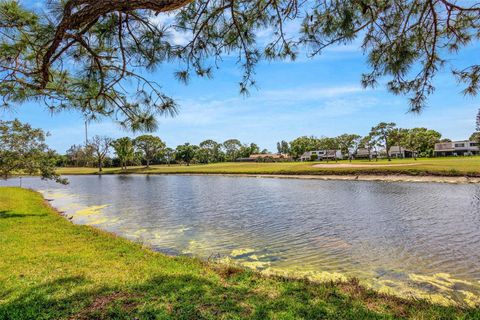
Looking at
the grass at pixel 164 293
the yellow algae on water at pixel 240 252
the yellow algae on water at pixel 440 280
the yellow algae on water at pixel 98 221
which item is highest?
the grass at pixel 164 293

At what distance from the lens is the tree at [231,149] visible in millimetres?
105375

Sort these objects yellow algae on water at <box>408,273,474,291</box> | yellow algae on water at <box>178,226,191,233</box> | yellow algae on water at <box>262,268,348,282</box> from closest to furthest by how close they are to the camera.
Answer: yellow algae on water at <box>408,273,474,291</box>
yellow algae on water at <box>262,268,348,282</box>
yellow algae on water at <box>178,226,191,233</box>

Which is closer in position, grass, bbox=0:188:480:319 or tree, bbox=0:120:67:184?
grass, bbox=0:188:480:319

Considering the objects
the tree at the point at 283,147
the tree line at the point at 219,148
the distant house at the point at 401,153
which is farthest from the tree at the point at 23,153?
the tree at the point at 283,147

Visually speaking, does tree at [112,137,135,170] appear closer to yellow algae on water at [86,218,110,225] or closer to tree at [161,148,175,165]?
tree at [161,148,175,165]

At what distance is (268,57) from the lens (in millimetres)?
5254

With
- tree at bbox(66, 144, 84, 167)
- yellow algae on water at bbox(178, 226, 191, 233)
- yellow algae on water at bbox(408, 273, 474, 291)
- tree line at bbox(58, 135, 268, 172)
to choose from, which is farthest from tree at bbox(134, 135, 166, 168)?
yellow algae on water at bbox(408, 273, 474, 291)

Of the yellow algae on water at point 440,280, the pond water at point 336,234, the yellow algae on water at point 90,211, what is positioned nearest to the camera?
the yellow algae on water at point 440,280

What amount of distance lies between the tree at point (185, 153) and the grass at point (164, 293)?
81.6 metres

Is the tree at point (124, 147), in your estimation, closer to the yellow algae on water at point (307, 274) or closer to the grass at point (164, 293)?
the grass at point (164, 293)

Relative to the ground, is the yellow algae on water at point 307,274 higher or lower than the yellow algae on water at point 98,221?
lower

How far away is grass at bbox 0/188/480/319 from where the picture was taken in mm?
3783

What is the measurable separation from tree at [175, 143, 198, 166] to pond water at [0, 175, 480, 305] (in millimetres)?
69413

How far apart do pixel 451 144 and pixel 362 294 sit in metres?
90.9
